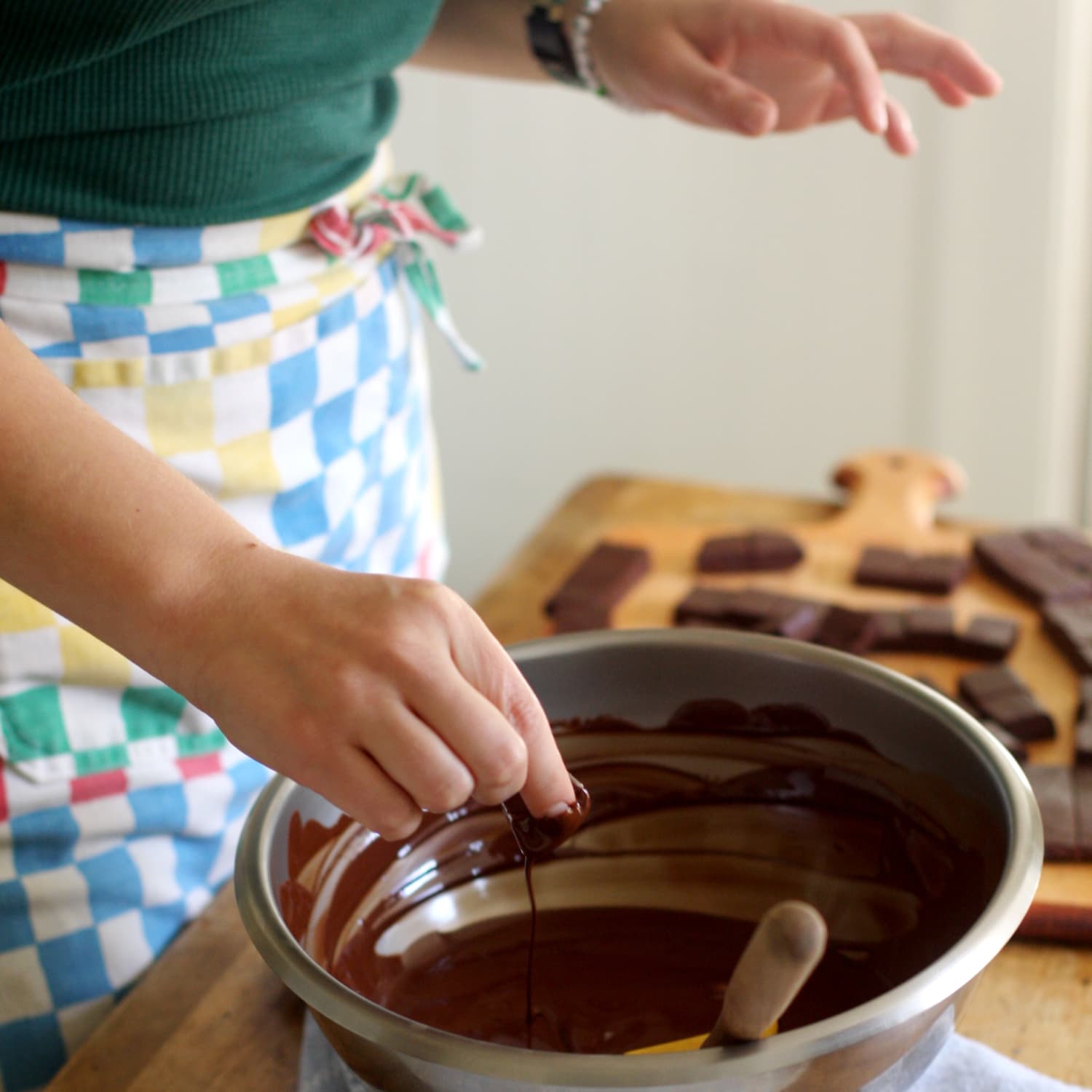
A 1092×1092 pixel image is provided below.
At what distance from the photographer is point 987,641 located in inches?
38.6

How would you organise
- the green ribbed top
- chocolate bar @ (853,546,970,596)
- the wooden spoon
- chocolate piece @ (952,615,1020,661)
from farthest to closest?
chocolate bar @ (853,546,970,596) < chocolate piece @ (952,615,1020,661) < the green ribbed top < the wooden spoon

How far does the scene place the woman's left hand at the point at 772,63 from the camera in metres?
0.83

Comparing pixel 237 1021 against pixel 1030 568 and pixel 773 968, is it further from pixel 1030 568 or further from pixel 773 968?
pixel 1030 568

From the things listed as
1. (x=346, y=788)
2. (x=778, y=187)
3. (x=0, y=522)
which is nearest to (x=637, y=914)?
(x=346, y=788)

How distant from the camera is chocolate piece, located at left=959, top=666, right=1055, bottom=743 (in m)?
0.86

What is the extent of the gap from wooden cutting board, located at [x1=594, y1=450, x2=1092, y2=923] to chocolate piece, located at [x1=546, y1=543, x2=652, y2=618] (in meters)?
0.01

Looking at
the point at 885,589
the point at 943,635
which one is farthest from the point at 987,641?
the point at 885,589

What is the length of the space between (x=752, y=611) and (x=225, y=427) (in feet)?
1.49

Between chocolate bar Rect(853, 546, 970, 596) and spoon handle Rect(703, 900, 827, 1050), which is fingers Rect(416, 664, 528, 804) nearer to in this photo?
spoon handle Rect(703, 900, 827, 1050)

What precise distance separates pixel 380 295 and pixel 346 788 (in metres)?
0.54

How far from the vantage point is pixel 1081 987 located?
651mm

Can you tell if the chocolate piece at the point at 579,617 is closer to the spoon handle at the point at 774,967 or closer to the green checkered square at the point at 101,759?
the green checkered square at the point at 101,759

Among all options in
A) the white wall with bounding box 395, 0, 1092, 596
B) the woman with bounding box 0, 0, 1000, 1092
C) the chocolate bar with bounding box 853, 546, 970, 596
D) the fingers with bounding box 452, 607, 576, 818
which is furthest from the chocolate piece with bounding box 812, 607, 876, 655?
the white wall with bounding box 395, 0, 1092, 596

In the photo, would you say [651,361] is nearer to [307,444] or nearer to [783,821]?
[307,444]
